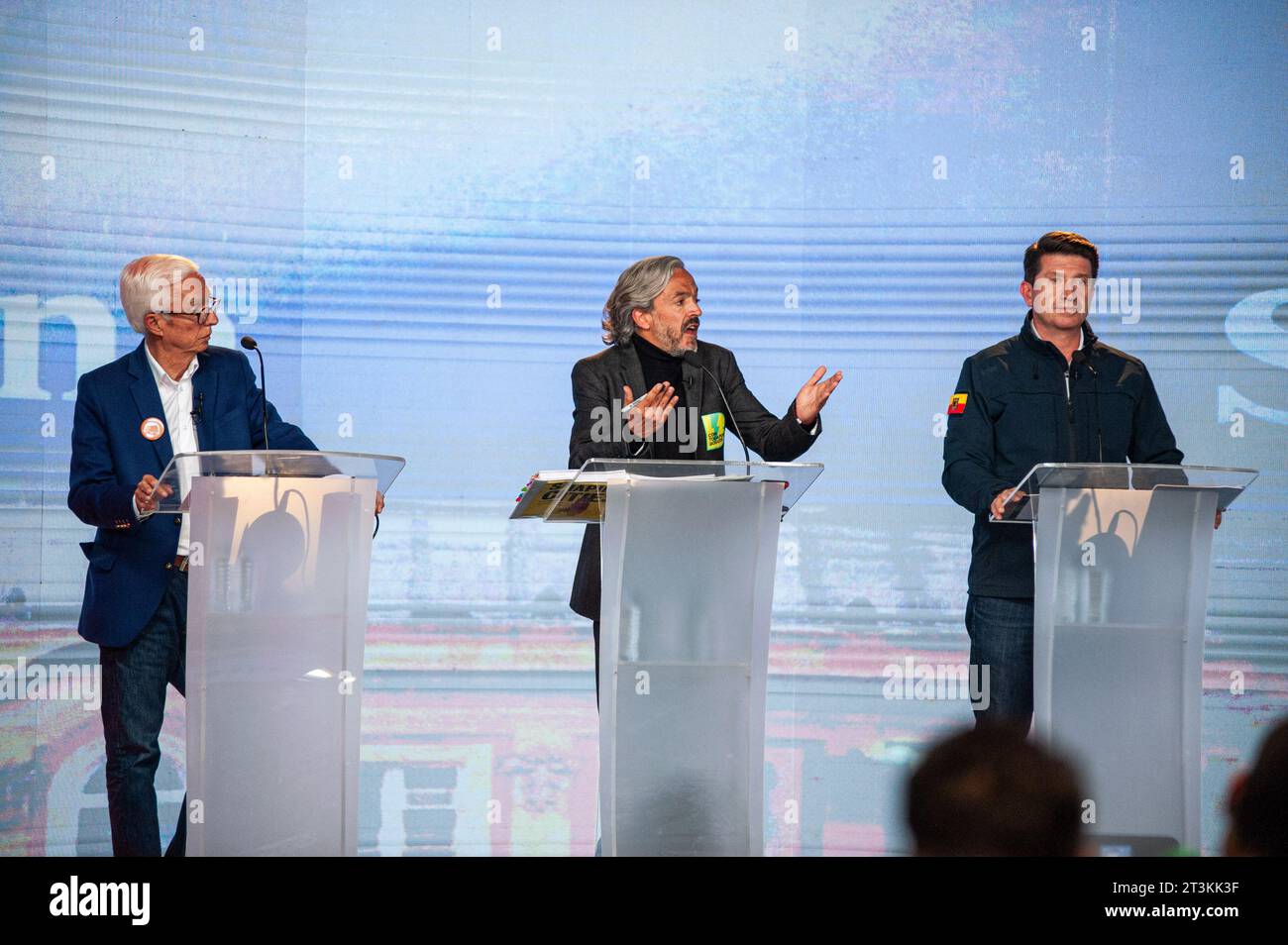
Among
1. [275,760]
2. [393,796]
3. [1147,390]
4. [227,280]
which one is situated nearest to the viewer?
[275,760]

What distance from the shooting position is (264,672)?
2973 millimetres

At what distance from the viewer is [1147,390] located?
3.89 metres

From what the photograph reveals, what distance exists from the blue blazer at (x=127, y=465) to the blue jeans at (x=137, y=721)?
0.15ft

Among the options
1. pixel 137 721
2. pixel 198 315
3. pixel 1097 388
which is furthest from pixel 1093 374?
pixel 137 721

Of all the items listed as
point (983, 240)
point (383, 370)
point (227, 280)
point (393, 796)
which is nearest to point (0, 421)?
point (227, 280)

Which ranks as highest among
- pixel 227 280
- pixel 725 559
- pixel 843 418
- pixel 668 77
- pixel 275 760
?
pixel 668 77

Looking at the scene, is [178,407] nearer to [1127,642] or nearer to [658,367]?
[658,367]

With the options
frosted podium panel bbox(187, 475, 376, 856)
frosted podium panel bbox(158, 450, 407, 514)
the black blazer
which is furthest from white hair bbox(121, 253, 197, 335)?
the black blazer

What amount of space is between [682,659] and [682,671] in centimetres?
2

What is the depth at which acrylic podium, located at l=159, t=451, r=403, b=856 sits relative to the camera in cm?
296

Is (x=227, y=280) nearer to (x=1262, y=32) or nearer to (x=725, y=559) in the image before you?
(x=725, y=559)

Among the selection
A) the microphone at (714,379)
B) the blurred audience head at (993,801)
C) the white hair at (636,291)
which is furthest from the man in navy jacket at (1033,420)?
the blurred audience head at (993,801)
